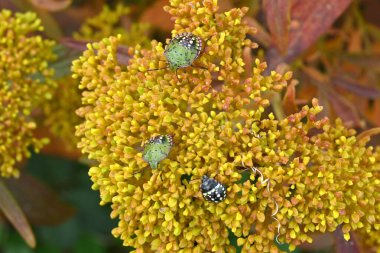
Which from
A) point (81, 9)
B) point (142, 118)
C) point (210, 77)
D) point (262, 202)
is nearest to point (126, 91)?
point (142, 118)

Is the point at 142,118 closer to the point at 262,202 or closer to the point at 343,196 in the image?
the point at 262,202

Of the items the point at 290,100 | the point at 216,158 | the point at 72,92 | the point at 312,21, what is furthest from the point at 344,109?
the point at 72,92

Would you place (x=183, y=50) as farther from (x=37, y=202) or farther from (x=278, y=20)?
(x=37, y=202)

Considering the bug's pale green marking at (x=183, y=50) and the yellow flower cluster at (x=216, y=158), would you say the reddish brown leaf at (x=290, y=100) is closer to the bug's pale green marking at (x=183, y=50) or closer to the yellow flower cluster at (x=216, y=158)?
the yellow flower cluster at (x=216, y=158)

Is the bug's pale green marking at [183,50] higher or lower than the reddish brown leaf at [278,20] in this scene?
higher

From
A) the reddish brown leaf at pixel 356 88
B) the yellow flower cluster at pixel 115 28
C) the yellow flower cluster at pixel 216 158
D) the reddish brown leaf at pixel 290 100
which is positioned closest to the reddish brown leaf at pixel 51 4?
the yellow flower cluster at pixel 115 28
